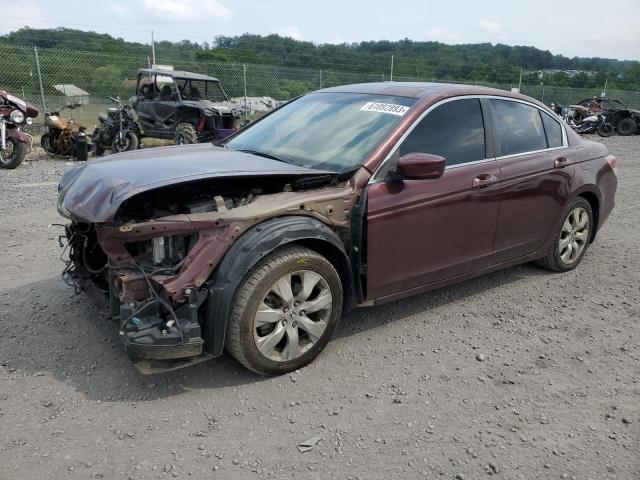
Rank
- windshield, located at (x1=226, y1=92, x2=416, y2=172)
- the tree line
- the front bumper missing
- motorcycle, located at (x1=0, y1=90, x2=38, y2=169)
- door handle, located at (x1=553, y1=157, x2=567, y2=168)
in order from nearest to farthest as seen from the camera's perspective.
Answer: the front bumper missing → windshield, located at (x1=226, y1=92, x2=416, y2=172) → door handle, located at (x1=553, y1=157, x2=567, y2=168) → motorcycle, located at (x1=0, y1=90, x2=38, y2=169) → the tree line

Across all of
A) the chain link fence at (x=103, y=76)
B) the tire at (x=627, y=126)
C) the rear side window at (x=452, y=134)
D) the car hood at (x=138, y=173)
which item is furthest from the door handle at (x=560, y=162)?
the tire at (x=627, y=126)

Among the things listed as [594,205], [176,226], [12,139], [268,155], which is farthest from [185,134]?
[176,226]

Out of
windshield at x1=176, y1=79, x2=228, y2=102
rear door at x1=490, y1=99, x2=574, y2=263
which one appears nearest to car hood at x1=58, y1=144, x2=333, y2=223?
rear door at x1=490, y1=99, x2=574, y2=263

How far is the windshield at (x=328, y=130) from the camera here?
3842mm

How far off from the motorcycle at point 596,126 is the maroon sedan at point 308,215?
18.2 meters

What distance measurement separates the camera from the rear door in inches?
174

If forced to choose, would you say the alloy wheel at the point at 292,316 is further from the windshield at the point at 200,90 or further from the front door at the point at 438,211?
the windshield at the point at 200,90

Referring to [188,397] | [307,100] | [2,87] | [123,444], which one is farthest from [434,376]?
[2,87]

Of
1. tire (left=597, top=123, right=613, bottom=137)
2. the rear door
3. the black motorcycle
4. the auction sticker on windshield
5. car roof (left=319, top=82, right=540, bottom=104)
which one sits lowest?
tire (left=597, top=123, right=613, bottom=137)

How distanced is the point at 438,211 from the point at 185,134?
31.4 ft

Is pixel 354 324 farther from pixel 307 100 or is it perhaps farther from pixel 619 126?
pixel 619 126

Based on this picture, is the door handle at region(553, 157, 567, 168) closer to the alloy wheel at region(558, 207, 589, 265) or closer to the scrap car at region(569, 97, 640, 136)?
the alloy wheel at region(558, 207, 589, 265)

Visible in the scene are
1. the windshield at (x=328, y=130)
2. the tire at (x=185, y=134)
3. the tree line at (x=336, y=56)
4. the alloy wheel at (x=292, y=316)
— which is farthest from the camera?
the tree line at (x=336, y=56)

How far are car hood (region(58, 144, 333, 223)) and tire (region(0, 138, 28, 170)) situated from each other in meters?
7.68
